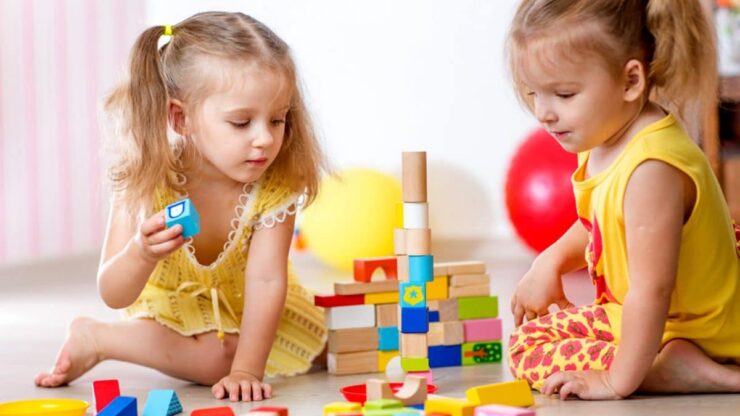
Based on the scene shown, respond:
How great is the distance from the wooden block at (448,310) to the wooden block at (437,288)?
1 centimetres

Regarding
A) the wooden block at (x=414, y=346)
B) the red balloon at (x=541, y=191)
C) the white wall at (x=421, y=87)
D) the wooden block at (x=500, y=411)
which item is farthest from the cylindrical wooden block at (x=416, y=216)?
the white wall at (x=421, y=87)

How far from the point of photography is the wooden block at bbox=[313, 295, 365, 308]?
5.60ft

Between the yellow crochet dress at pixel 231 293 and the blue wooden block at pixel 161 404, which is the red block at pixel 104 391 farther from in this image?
the yellow crochet dress at pixel 231 293

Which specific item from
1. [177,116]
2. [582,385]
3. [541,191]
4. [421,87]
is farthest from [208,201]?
[421,87]

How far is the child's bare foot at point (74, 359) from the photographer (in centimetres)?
160

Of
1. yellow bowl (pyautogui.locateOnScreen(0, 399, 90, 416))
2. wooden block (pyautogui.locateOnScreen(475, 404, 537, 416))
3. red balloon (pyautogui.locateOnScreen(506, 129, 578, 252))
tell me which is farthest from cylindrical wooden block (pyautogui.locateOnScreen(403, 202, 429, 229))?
red balloon (pyautogui.locateOnScreen(506, 129, 578, 252))

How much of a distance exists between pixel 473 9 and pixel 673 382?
2518 millimetres

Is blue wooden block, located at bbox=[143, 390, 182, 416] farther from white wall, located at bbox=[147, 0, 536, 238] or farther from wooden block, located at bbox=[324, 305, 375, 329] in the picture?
white wall, located at bbox=[147, 0, 536, 238]

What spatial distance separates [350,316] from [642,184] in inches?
21.9

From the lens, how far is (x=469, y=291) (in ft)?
5.77

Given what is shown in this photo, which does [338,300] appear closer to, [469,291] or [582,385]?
[469,291]

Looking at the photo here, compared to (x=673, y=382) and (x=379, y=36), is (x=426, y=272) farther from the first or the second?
(x=379, y=36)

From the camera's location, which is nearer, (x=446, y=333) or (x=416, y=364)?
(x=416, y=364)

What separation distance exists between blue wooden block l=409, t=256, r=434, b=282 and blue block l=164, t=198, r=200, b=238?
0.92 feet
